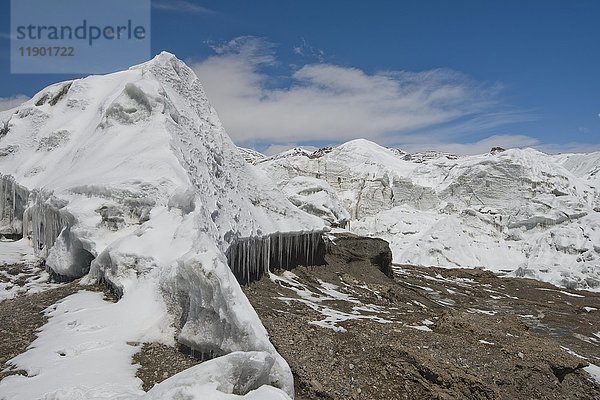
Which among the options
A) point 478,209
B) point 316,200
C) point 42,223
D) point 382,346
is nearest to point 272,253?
point 42,223

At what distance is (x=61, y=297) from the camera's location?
430 inches

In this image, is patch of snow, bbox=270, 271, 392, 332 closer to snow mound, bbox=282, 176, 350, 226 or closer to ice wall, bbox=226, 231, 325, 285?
ice wall, bbox=226, 231, 325, 285

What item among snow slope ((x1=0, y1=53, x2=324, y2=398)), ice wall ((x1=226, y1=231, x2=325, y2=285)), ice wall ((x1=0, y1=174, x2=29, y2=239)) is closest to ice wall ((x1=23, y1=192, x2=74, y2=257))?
snow slope ((x1=0, y1=53, x2=324, y2=398))

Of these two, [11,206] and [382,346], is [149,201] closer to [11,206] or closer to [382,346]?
[382,346]

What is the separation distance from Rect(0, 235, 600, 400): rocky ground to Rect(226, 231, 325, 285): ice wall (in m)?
0.59

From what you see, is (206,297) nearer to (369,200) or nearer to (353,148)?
(369,200)

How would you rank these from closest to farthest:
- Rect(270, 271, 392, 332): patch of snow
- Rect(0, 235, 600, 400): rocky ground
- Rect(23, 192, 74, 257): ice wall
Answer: Rect(0, 235, 600, 400): rocky ground, Rect(270, 271, 392, 332): patch of snow, Rect(23, 192, 74, 257): ice wall

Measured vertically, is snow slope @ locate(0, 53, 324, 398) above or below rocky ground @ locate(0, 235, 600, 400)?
above

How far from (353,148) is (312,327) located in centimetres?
5856

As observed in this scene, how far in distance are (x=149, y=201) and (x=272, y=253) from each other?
730 centimetres

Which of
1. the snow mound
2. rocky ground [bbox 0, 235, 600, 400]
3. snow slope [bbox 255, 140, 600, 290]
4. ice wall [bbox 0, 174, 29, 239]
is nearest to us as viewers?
rocky ground [bbox 0, 235, 600, 400]

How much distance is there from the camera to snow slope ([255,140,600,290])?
37562 mm

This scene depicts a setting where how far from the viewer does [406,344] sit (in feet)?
36.1

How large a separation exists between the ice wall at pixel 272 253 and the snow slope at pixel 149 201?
18.9 inches
